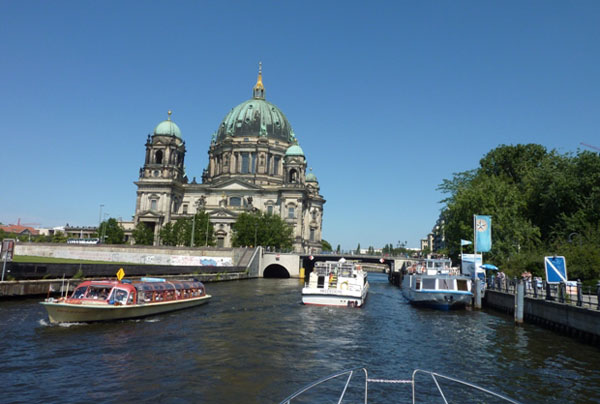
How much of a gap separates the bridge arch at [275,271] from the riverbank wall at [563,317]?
66120 millimetres

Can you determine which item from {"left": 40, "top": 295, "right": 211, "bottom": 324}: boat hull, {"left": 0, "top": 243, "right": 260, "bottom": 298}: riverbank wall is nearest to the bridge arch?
{"left": 0, "top": 243, "right": 260, "bottom": 298}: riverbank wall

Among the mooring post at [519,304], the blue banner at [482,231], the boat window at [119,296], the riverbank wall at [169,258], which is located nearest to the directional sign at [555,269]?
the mooring post at [519,304]

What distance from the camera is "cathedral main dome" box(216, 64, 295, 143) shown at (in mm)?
144000

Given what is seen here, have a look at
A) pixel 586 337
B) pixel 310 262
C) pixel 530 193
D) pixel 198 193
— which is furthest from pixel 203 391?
pixel 198 193

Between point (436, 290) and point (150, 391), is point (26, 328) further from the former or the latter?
point (436, 290)

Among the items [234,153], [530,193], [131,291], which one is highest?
[234,153]

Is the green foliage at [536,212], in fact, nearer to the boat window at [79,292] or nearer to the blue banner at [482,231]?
the blue banner at [482,231]

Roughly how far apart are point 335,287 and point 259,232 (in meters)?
65.0

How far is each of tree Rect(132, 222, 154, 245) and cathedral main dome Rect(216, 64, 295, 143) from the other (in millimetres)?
40648

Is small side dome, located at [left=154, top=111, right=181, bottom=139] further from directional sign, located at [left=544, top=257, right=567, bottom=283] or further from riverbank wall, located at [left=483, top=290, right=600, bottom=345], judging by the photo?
directional sign, located at [left=544, top=257, right=567, bottom=283]

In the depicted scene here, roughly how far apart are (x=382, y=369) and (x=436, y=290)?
25743mm

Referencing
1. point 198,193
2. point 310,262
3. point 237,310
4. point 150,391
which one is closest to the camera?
point 150,391

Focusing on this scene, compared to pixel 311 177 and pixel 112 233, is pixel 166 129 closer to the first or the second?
pixel 112 233

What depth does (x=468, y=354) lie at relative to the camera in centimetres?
2466
